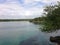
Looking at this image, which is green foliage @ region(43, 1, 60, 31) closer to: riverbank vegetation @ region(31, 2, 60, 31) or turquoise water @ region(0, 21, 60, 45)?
riverbank vegetation @ region(31, 2, 60, 31)

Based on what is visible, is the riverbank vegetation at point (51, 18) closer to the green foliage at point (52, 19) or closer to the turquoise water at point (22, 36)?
the green foliage at point (52, 19)

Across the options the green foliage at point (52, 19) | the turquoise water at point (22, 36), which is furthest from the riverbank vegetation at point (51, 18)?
the turquoise water at point (22, 36)

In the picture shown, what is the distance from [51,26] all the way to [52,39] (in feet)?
8.03

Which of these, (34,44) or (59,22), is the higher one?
(59,22)

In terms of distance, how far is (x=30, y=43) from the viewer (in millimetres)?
34281

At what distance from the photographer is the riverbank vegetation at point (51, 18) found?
3191cm

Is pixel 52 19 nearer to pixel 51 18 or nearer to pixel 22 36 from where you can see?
pixel 51 18

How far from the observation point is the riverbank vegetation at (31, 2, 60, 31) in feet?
105

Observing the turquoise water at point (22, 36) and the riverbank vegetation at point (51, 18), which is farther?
the turquoise water at point (22, 36)

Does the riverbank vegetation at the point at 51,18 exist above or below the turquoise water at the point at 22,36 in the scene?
above

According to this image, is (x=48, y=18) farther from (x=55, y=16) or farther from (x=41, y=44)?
(x=41, y=44)

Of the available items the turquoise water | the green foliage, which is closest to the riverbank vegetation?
the green foliage

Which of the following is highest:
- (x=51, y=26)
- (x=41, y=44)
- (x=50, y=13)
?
(x=50, y=13)

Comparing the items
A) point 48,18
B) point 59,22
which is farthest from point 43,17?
point 59,22
